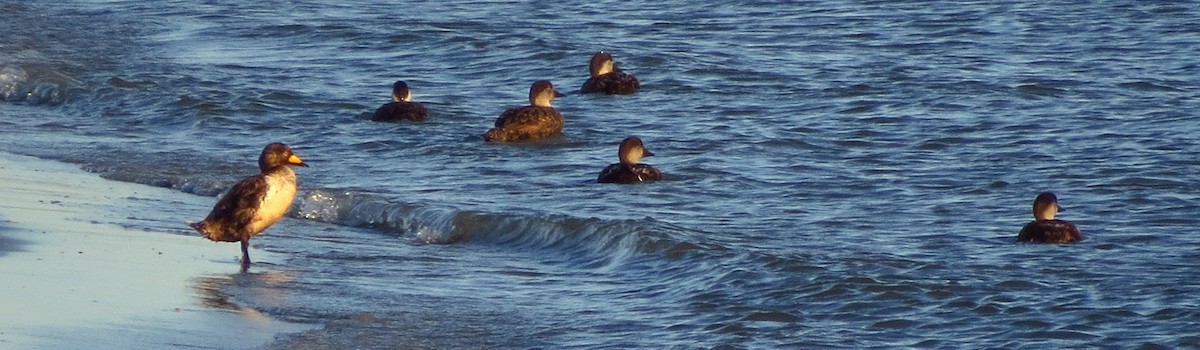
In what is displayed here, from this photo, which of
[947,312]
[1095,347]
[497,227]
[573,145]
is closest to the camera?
[1095,347]

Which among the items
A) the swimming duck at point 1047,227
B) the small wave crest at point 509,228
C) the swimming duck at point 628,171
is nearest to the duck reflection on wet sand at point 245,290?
the small wave crest at point 509,228

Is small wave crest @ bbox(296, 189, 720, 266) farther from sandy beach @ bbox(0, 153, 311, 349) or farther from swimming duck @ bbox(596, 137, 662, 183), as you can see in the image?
swimming duck @ bbox(596, 137, 662, 183)

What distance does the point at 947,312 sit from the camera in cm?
789

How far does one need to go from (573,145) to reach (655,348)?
613 cm

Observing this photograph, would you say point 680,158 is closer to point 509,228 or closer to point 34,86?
point 509,228

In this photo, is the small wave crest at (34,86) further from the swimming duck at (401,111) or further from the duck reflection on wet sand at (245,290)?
the duck reflection on wet sand at (245,290)

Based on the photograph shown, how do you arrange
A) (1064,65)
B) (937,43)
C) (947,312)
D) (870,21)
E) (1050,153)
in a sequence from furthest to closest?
(870,21), (937,43), (1064,65), (1050,153), (947,312)

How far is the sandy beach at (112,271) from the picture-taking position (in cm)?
729

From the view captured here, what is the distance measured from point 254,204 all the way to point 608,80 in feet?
20.9

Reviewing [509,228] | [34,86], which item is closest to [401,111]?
[34,86]

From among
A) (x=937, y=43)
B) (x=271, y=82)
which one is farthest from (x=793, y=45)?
(x=271, y=82)

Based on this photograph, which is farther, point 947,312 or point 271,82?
point 271,82

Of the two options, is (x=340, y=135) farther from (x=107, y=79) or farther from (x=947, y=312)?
(x=947, y=312)

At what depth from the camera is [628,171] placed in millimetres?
11516
